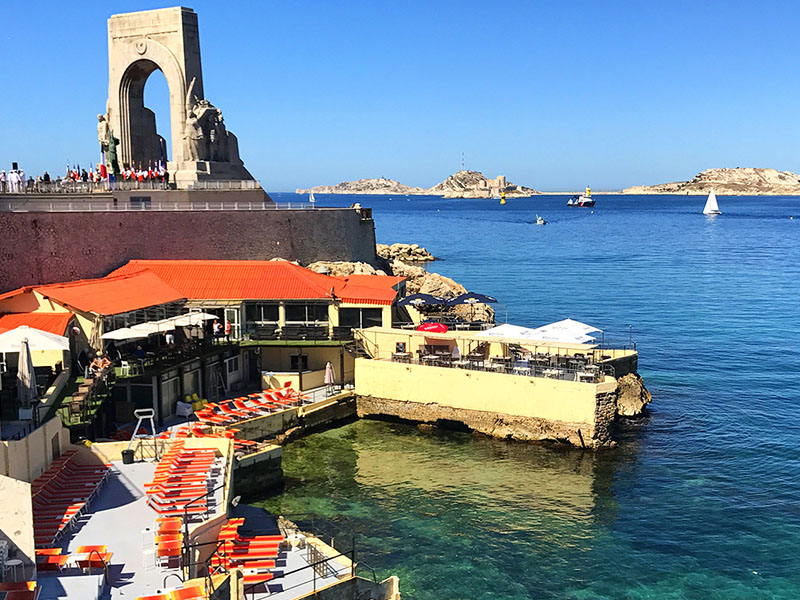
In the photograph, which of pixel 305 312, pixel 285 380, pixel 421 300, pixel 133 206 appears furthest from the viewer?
pixel 133 206

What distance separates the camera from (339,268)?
48.0m

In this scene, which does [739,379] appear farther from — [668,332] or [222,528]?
[222,528]

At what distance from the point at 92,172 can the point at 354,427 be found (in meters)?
28.2

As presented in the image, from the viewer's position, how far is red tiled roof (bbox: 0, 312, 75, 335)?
30.6 meters

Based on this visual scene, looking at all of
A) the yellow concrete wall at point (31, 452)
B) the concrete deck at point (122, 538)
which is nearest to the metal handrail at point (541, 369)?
the concrete deck at point (122, 538)

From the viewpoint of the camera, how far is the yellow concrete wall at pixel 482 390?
31.9 metres

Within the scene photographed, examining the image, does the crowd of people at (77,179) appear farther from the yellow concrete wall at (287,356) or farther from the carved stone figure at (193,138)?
the yellow concrete wall at (287,356)

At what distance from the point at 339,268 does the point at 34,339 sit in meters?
21.3

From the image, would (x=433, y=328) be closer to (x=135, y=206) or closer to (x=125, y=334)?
(x=125, y=334)

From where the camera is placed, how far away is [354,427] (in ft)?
115

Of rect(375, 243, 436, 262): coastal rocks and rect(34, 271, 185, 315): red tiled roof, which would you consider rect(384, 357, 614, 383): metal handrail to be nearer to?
rect(34, 271, 185, 315): red tiled roof

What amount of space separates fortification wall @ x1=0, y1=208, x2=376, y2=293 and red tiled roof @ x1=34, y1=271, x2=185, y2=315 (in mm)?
2364

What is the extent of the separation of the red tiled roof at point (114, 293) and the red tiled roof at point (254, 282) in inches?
41.1

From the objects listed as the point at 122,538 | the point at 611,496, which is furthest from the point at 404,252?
the point at 122,538
